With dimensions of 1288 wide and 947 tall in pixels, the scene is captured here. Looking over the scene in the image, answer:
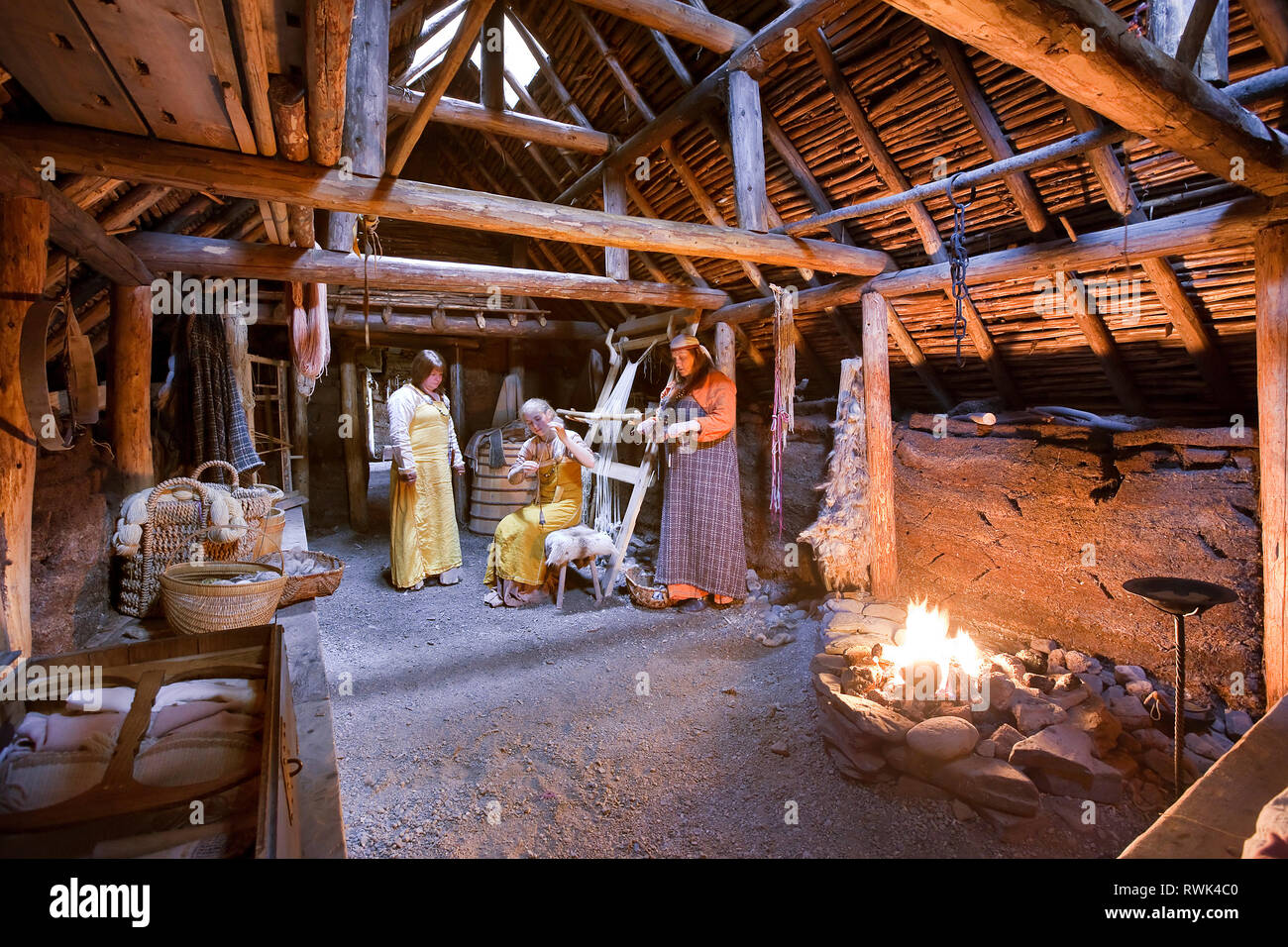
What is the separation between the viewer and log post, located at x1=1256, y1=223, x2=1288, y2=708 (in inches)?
115

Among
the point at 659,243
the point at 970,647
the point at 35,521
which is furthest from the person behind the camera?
the point at 659,243

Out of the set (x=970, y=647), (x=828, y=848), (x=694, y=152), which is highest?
(x=694, y=152)

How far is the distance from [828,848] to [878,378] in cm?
353

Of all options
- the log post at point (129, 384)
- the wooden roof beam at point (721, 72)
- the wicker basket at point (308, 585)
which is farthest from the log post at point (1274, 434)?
the log post at point (129, 384)

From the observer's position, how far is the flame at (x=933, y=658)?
10.7 ft

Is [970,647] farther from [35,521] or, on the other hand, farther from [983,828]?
[35,521]

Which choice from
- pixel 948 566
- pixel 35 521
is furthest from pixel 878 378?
pixel 35 521

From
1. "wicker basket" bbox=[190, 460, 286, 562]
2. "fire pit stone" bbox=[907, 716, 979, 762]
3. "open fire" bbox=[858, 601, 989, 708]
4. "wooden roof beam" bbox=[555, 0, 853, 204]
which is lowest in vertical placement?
"fire pit stone" bbox=[907, 716, 979, 762]

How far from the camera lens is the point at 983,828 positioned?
257 centimetres

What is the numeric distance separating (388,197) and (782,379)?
3320mm

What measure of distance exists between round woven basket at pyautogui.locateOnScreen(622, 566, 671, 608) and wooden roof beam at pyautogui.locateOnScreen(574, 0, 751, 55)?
433 cm

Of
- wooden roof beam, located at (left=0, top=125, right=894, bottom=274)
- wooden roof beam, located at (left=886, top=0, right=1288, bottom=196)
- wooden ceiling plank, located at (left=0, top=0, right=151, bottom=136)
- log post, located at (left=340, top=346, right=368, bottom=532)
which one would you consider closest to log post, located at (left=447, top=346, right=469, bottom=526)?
log post, located at (left=340, top=346, right=368, bottom=532)

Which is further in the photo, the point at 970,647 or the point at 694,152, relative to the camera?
the point at 694,152

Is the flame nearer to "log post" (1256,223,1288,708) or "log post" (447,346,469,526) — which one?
"log post" (1256,223,1288,708)
